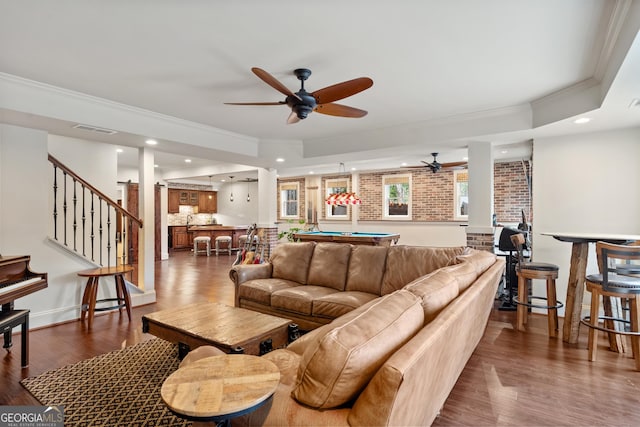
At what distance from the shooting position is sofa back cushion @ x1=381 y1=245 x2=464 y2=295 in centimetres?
339

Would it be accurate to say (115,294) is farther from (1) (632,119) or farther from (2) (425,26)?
(1) (632,119)

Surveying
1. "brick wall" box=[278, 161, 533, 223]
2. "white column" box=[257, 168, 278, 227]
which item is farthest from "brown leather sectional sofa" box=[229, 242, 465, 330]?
"brick wall" box=[278, 161, 533, 223]

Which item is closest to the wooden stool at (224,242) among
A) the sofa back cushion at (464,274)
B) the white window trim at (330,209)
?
the white window trim at (330,209)

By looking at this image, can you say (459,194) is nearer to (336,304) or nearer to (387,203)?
(387,203)

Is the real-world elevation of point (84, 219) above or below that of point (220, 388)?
above

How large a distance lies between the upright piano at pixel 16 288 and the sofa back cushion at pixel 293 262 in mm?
2303

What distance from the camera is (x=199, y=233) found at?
11.4 meters

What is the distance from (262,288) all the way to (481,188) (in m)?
3.28

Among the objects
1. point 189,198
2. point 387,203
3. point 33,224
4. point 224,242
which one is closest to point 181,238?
point 189,198

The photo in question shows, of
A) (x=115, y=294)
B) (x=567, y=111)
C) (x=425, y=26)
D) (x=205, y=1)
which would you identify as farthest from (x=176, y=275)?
(x=567, y=111)

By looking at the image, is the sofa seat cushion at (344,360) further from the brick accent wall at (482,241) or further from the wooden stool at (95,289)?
the brick accent wall at (482,241)

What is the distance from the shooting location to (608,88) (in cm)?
286

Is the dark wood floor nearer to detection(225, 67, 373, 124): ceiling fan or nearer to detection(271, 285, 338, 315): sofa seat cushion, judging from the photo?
detection(271, 285, 338, 315): sofa seat cushion

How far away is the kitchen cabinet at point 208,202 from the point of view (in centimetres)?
1232
